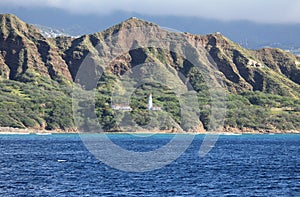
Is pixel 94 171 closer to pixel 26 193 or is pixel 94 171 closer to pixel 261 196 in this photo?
pixel 26 193

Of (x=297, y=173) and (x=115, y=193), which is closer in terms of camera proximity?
(x=115, y=193)

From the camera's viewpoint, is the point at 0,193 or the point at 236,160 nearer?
the point at 0,193

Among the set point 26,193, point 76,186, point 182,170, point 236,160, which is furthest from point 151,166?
point 26,193

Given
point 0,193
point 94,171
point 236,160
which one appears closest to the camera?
point 0,193

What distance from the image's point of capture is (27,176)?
380ft

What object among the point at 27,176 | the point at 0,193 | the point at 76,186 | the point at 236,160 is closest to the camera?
the point at 0,193

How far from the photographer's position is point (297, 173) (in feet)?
415

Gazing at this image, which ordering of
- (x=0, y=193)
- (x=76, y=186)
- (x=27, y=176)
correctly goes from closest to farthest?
(x=0, y=193) → (x=76, y=186) → (x=27, y=176)

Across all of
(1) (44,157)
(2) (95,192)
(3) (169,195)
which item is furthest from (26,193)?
(1) (44,157)

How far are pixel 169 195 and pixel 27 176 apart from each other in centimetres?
3205

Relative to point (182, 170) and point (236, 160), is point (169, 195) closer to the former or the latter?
point (182, 170)

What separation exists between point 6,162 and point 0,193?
171ft

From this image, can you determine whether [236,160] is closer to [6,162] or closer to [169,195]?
[6,162]

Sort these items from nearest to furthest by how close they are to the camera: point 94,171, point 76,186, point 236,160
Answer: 1. point 76,186
2. point 94,171
3. point 236,160
